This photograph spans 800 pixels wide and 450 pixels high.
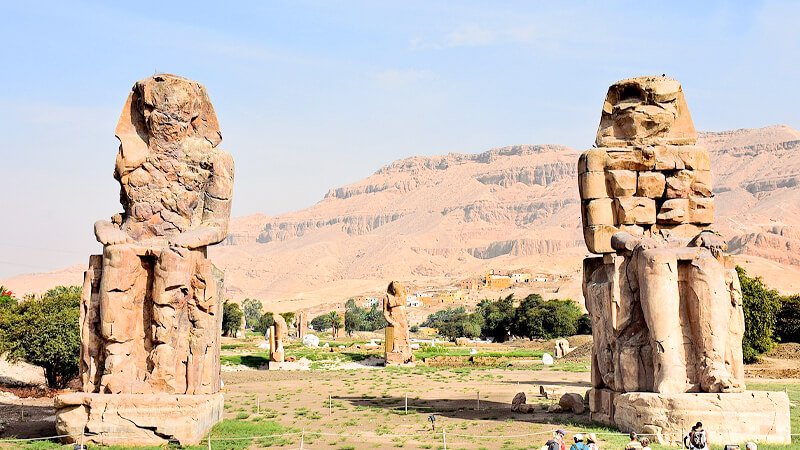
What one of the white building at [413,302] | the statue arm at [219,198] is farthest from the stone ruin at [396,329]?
the white building at [413,302]

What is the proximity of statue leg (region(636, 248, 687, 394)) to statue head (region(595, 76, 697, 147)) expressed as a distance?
2.40 meters

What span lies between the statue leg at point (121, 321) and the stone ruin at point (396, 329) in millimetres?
19633

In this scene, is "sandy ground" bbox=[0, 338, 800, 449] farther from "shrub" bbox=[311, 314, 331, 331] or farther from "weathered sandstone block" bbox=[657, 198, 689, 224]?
"shrub" bbox=[311, 314, 331, 331]

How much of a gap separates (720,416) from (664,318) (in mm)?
1401

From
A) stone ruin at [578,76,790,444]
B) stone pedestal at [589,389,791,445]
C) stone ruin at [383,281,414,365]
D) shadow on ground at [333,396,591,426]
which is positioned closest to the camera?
stone pedestal at [589,389,791,445]

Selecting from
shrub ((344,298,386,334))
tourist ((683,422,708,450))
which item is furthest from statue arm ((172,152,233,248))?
shrub ((344,298,386,334))

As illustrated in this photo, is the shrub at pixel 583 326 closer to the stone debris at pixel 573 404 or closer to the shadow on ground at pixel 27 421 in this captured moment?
the stone debris at pixel 573 404

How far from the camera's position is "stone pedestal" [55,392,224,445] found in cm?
1123

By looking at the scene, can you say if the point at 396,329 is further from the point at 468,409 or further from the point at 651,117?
the point at 651,117

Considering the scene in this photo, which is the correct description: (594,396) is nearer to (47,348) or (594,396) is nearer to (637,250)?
(637,250)

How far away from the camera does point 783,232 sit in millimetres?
141375

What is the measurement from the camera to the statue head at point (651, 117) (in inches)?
519

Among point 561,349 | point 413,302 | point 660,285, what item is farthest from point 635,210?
point 413,302

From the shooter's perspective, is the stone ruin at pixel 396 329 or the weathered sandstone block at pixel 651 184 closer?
the weathered sandstone block at pixel 651 184
